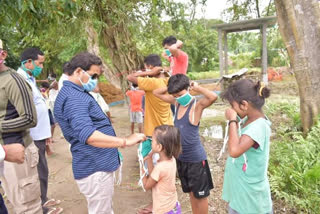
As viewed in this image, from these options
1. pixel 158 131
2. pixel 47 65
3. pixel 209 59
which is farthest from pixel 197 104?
pixel 209 59

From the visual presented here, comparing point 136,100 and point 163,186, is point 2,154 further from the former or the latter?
point 136,100

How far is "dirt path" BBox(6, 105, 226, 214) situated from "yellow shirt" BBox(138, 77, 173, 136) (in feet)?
3.15

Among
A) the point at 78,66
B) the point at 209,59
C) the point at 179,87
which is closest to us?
the point at 78,66

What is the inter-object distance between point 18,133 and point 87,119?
881 mm

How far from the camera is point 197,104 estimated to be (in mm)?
2330

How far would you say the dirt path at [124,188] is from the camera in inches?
122

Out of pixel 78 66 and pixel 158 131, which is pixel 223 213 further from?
pixel 78 66

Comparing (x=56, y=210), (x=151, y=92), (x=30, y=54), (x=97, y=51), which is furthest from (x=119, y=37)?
(x=56, y=210)

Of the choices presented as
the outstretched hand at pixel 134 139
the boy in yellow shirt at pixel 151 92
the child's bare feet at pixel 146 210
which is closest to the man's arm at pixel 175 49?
the boy in yellow shirt at pixel 151 92

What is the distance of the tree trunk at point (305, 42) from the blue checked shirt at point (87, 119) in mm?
3695

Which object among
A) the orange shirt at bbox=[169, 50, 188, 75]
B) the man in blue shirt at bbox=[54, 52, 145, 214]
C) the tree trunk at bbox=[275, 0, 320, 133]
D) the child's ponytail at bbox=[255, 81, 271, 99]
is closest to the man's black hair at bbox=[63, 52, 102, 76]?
the man in blue shirt at bbox=[54, 52, 145, 214]

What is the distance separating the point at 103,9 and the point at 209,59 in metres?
14.9

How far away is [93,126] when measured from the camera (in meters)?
1.79

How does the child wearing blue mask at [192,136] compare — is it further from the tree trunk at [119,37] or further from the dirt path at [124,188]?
the tree trunk at [119,37]
